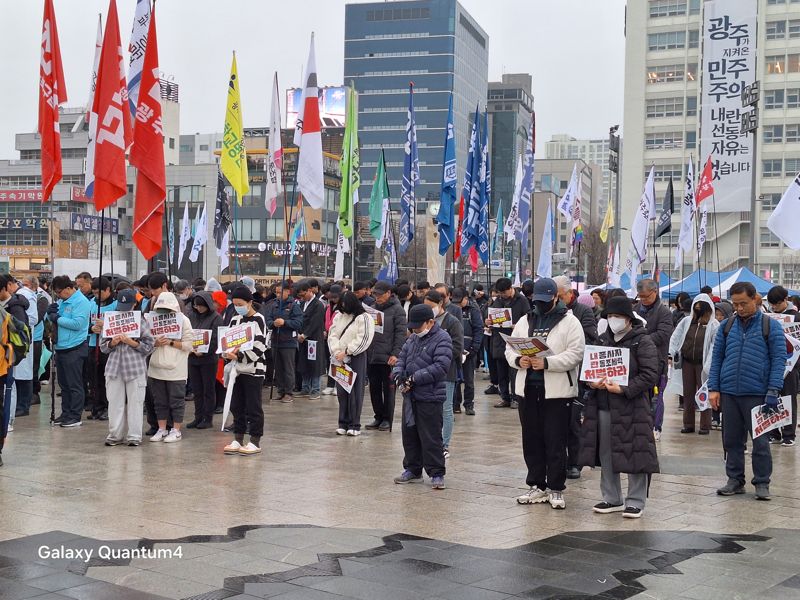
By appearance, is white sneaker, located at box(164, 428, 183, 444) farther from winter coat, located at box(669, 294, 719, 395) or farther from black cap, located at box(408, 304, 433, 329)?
winter coat, located at box(669, 294, 719, 395)

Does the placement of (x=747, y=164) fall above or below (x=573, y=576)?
above

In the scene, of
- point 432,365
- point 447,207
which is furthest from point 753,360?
point 447,207

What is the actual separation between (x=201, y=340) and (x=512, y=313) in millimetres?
5778

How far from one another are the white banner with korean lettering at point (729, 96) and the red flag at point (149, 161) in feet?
43.3

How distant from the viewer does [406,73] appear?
16250cm

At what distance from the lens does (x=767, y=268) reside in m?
83.6

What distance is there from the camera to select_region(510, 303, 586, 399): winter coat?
28.9 ft

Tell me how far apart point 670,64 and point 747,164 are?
75749 millimetres

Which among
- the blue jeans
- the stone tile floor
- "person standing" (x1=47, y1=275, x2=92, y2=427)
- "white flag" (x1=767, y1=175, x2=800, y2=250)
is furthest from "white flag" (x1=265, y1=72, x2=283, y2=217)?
"white flag" (x1=767, y1=175, x2=800, y2=250)

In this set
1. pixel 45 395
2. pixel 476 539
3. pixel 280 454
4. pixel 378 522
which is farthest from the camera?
pixel 45 395

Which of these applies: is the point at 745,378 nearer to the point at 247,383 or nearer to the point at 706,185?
the point at 247,383

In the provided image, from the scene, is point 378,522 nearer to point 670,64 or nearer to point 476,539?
point 476,539

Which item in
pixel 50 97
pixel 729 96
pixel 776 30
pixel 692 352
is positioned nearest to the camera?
pixel 692 352

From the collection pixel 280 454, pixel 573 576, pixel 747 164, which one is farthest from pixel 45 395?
pixel 747 164
